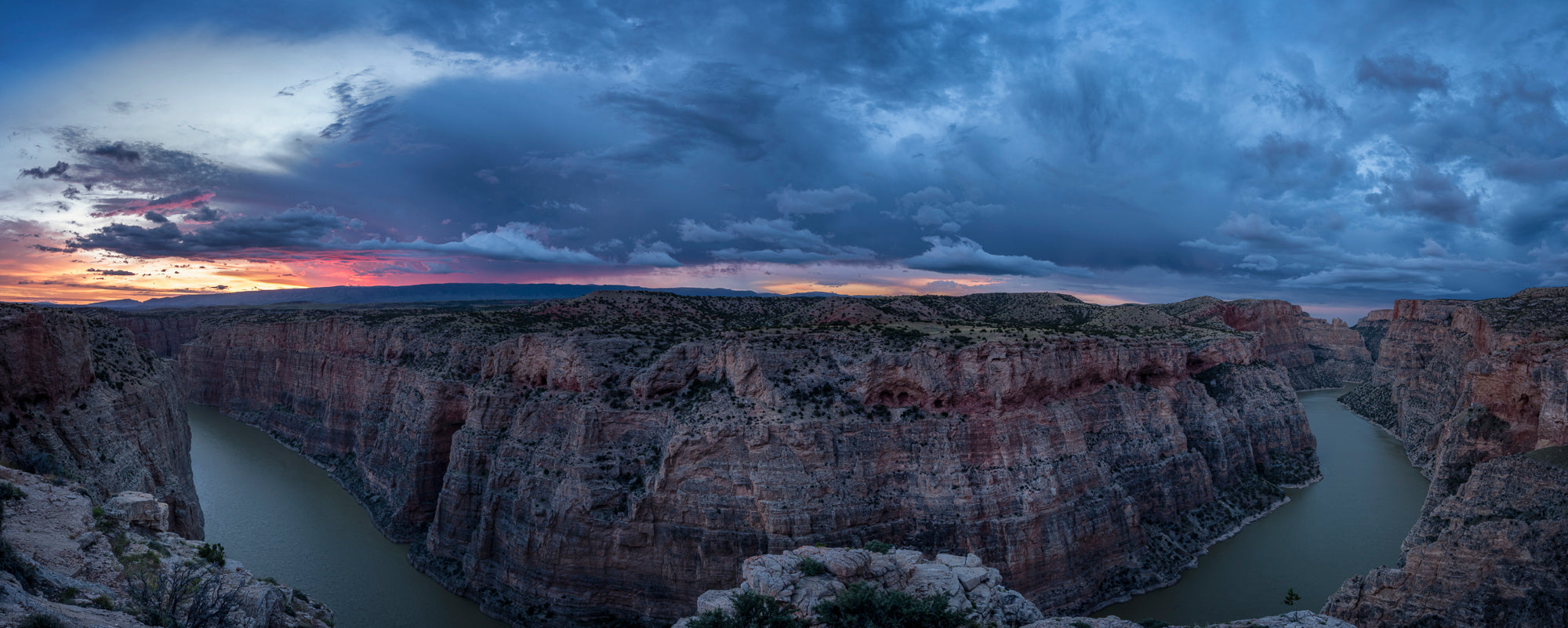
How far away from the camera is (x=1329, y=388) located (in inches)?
4198

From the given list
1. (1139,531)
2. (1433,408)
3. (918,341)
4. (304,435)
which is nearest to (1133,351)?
(1139,531)

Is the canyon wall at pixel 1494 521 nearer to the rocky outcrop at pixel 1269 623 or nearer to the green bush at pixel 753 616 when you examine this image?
the rocky outcrop at pixel 1269 623

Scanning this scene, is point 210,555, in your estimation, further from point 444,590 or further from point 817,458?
point 817,458

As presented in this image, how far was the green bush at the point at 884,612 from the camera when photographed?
1631 centimetres

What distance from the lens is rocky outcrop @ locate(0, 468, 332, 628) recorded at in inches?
408

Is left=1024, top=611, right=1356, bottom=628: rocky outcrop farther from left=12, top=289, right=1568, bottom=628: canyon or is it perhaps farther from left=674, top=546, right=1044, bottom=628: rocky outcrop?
left=674, top=546, right=1044, bottom=628: rocky outcrop

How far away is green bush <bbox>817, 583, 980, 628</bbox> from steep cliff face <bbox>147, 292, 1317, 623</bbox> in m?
10.1

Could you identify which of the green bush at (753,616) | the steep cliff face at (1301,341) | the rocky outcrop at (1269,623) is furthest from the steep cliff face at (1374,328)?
the green bush at (753,616)

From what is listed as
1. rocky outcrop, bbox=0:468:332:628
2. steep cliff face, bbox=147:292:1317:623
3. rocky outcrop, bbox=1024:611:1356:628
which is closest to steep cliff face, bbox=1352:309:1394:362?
steep cliff face, bbox=147:292:1317:623

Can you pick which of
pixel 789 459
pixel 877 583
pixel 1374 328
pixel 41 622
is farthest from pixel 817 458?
pixel 1374 328

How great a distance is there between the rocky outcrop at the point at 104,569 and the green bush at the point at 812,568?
11.3 metres

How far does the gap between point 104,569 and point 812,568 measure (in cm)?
1440

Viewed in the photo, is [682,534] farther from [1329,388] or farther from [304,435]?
[1329,388]

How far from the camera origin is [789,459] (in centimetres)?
2795
